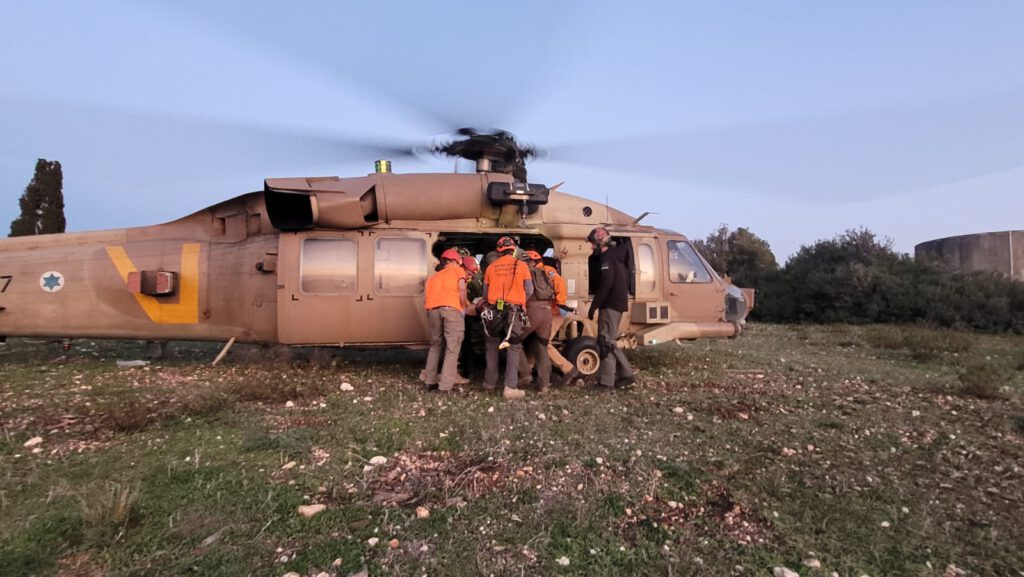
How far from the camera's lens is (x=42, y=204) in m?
22.6

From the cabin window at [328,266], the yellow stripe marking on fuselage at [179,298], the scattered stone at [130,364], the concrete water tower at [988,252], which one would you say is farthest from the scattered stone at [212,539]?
the concrete water tower at [988,252]

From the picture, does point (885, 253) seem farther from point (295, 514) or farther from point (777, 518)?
point (295, 514)

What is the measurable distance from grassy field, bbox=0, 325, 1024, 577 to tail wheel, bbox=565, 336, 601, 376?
83cm

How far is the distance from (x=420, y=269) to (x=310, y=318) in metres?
1.72

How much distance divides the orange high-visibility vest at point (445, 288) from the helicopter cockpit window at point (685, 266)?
3881 mm

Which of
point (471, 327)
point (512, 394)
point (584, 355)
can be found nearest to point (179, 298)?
point (471, 327)

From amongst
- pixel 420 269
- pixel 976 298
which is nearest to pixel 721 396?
pixel 420 269

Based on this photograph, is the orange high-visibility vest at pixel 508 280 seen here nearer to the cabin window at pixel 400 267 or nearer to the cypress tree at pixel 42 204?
the cabin window at pixel 400 267

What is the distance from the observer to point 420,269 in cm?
827

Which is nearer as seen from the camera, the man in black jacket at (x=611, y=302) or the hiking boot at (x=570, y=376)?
the man in black jacket at (x=611, y=302)

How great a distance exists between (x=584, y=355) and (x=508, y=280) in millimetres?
1849

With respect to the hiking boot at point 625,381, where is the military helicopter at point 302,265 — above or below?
above

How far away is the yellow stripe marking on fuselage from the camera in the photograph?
816 centimetres

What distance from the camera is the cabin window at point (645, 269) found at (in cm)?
905
